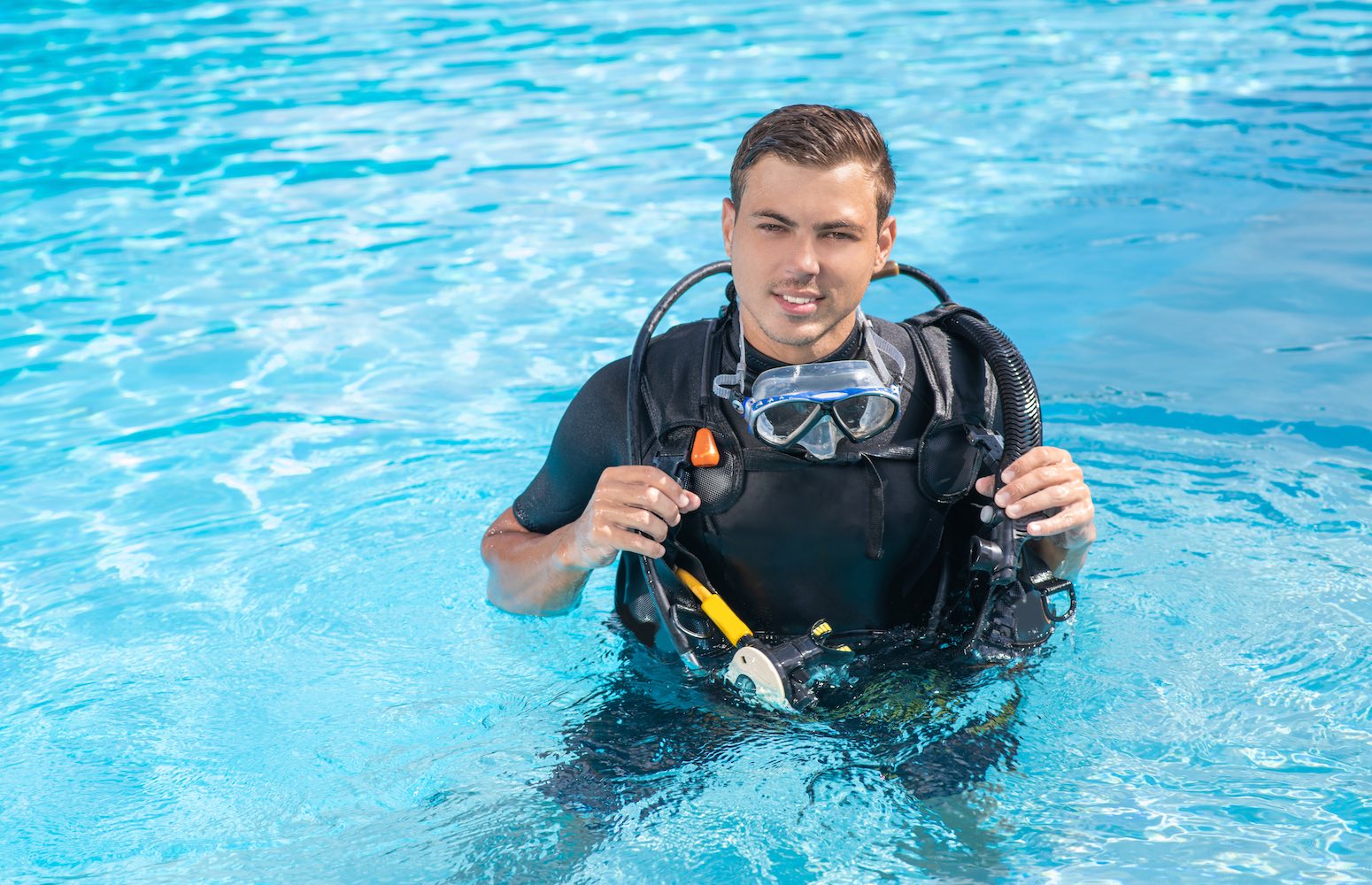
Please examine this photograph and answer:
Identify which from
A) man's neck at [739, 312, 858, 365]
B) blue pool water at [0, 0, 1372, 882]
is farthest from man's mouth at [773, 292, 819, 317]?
blue pool water at [0, 0, 1372, 882]

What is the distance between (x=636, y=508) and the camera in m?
2.69

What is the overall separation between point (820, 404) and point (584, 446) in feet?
2.08

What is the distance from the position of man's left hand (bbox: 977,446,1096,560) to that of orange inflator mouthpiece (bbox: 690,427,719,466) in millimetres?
641

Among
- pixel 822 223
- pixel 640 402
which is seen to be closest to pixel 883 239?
pixel 822 223

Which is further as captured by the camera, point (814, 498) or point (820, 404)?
point (814, 498)

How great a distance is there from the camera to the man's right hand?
2.67 meters

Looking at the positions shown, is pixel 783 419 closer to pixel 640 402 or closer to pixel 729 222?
pixel 640 402

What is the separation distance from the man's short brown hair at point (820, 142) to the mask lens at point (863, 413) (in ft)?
1.40

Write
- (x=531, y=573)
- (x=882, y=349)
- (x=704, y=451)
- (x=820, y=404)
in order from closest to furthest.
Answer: (x=820, y=404), (x=704, y=451), (x=882, y=349), (x=531, y=573)

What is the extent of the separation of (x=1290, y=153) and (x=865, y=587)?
6819 millimetres

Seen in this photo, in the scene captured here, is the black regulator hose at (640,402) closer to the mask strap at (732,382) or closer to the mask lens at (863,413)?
the mask strap at (732,382)

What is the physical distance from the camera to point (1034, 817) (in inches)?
119

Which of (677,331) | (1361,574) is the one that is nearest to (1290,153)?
(1361,574)

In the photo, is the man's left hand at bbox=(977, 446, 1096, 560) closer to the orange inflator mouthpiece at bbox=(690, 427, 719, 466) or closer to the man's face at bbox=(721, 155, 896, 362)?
the man's face at bbox=(721, 155, 896, 362)
